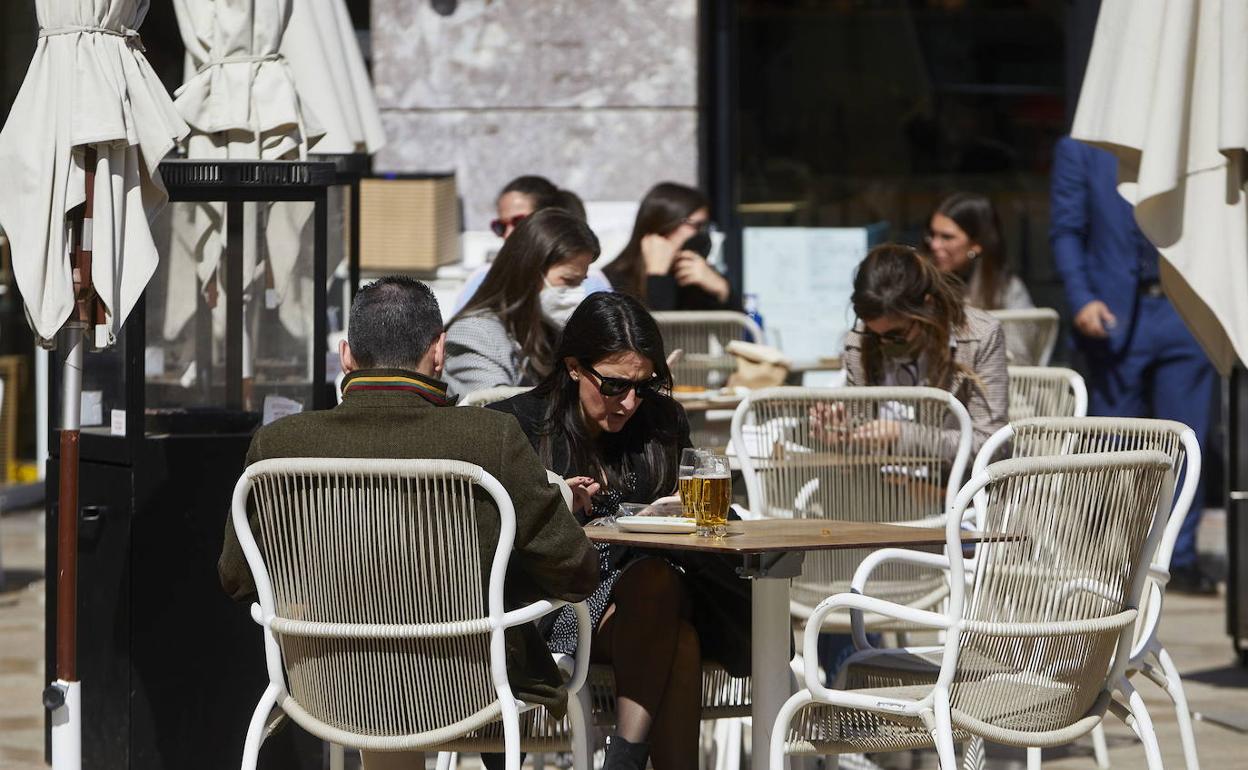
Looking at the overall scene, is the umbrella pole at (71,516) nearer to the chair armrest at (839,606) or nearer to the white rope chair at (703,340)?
the chair armrest at (839,606)

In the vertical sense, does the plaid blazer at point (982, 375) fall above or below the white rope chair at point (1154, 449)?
above

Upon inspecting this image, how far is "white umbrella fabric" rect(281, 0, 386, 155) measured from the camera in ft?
20.7

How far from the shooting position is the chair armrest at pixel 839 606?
11.2 feet

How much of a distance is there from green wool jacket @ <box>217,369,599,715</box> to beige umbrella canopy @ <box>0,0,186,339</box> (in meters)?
1.05

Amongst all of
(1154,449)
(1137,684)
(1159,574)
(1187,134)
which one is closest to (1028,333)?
(1137,684)

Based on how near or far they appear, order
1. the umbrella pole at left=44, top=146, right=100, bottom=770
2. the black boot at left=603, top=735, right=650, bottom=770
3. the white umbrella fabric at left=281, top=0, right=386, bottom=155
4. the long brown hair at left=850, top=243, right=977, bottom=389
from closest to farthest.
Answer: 1. the black boot at left=603, top=735, right=650, bottom=770
2. the umbrella pole at left=44, top=146, right=100, bottom=770
3. the long brown hair at left=850, top=243, right=977, bottom=389
4. the white umbrella fabric at left=281, top=0, right=386, bottom=155

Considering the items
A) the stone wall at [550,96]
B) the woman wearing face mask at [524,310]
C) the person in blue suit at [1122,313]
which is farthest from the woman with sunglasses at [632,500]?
the stone wall at [550,96]

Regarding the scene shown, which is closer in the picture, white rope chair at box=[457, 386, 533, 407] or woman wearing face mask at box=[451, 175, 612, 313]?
white rope chair at box=[457, 386, 533, 407]

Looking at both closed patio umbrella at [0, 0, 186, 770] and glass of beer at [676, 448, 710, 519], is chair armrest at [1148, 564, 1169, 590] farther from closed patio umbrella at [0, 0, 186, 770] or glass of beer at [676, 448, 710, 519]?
closed patio umbrella at [0, 0, 186, 770]

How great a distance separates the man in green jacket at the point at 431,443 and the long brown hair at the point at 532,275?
205 centimetres

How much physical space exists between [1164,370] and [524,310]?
328cm

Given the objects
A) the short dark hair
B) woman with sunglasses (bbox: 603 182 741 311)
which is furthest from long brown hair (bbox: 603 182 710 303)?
the short dark hair

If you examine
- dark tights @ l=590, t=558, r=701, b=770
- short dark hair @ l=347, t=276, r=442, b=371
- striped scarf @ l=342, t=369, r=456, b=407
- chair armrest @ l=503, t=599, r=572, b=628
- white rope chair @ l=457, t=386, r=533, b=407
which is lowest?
dark tights @ l=590, t=558, r=701, b=770

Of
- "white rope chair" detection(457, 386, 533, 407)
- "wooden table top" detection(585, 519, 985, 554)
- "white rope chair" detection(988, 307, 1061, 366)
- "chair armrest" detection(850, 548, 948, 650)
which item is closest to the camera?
"wooden table top" detection(585, 519, 985, 554)
